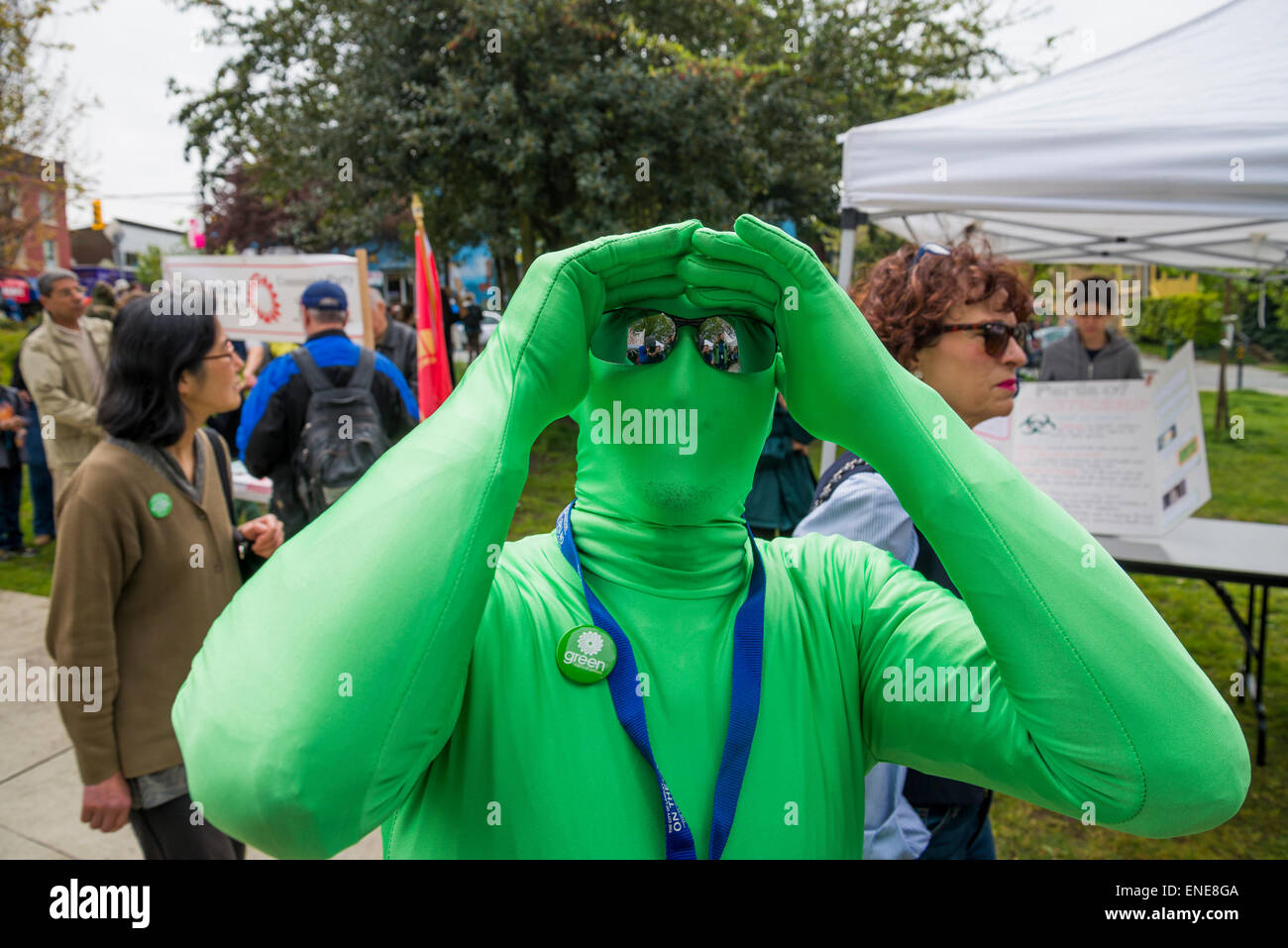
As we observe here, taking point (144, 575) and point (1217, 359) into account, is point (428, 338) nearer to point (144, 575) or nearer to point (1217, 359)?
point (144, 575)

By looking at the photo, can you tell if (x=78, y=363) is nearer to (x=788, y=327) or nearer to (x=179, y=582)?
(x=179, y=582)

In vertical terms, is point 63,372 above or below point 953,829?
above

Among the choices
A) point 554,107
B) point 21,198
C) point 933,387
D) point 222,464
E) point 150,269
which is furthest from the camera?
point 150,269

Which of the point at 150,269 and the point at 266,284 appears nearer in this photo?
the point at 266,284

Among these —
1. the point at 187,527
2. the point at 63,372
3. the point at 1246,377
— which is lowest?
the point at 187,527

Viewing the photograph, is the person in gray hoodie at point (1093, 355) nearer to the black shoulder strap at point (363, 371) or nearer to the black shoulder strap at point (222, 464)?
the black shoulder strap at point (363, 371)

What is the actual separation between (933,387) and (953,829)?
1068mm

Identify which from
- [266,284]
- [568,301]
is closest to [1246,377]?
[266,284]

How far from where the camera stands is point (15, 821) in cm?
353

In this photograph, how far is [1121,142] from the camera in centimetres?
315

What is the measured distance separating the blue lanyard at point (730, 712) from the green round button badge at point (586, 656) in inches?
0.6

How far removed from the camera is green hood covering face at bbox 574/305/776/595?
3.83 ft

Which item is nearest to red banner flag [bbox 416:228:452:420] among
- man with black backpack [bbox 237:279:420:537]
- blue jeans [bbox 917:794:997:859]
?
man with black backpack [bbox 237:279:420:537]
